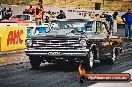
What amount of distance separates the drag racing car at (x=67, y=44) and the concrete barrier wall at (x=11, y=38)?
20.7ft

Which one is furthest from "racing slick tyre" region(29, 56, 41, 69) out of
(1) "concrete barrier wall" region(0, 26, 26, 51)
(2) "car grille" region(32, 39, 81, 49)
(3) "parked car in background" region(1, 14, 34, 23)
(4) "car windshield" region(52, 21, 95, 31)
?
(3) "parked car in background" region(1, 14, 34, 23)

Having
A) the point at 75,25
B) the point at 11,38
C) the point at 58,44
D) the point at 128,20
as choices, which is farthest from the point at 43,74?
the point at 128,20

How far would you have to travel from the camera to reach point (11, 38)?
20.3m

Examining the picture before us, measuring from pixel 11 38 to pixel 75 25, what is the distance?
23.7 feet

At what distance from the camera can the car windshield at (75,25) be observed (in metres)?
13.6

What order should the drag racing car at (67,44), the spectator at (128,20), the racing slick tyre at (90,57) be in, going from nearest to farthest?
the drag racing car at (67,44), the racing slick tyre at (90,57), the spectator at (128,20)

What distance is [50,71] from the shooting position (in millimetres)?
12805

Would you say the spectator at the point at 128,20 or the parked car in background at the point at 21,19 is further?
the parked car in background at the point at 21,19

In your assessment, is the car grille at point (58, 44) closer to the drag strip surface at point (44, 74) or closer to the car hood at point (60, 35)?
the car hood at point (60, 35)

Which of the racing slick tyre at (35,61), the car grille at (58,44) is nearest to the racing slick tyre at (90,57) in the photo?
the car grille at (58,44)

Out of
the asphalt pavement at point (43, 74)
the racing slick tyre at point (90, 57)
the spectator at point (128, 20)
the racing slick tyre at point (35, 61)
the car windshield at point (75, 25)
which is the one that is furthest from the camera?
the spectator at point (128, 20)

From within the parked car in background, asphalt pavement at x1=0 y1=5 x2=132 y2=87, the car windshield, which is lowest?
the parked car in background

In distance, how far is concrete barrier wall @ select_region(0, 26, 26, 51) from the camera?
65.0 feet

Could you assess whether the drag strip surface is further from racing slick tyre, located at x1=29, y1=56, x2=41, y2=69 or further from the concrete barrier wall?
the concrete barrier wall
